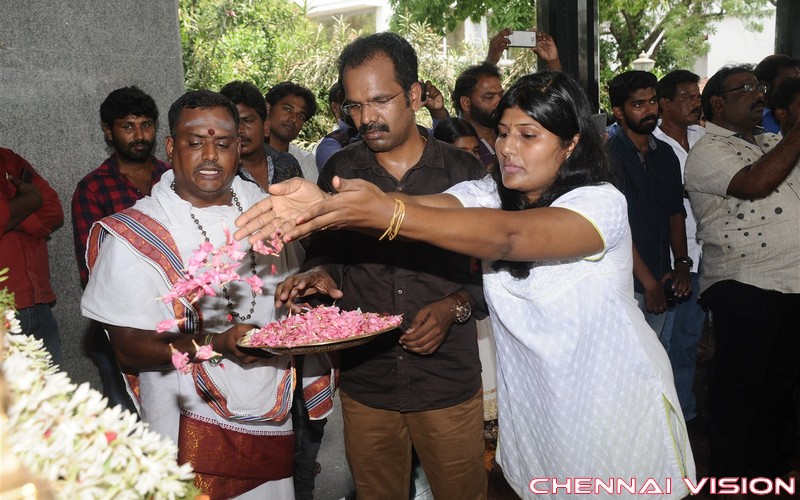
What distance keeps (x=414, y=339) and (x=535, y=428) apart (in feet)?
2.06

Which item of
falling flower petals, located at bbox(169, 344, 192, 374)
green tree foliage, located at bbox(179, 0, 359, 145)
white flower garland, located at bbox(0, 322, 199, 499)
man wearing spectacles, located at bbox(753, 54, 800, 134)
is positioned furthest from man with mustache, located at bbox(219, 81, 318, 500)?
green tree foliage, located at bbox(179, 0, 359, 145)

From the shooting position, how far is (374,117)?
3135mm

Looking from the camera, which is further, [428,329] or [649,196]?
[649,196]

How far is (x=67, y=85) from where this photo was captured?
5051 mm

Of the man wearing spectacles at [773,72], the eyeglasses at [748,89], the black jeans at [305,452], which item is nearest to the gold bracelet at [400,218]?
the black jeans at [305,452]

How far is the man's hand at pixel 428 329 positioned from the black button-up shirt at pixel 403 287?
0.14 metres

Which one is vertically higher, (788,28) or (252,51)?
(252,51)

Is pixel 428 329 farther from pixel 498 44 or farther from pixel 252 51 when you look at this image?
pixel 252 51

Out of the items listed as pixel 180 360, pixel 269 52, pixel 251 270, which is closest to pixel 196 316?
pixel 251 270

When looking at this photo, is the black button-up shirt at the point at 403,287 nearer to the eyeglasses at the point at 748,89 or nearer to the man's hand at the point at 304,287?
the man's hand at the point at 304,287

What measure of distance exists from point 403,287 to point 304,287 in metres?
0.47

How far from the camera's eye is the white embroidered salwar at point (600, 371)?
2.36 m

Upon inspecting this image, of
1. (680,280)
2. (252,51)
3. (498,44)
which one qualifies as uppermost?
(252,51)

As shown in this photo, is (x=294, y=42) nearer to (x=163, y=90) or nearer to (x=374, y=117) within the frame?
(x=163, y=90)
